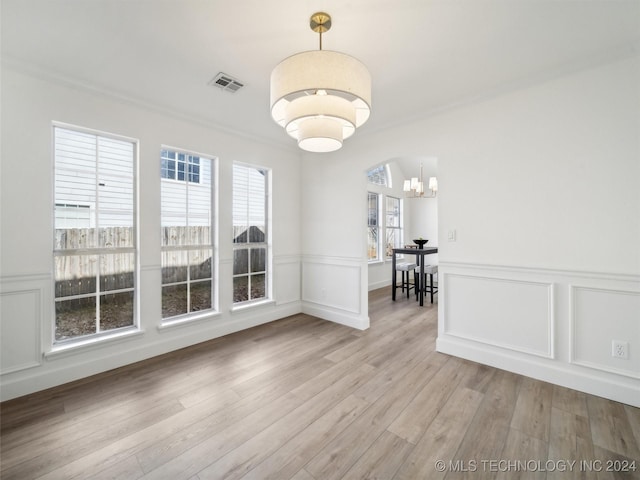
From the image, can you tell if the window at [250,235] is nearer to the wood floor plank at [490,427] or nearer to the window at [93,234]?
the window at [93,234]

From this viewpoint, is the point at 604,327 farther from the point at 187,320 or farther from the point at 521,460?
the point at 187,320

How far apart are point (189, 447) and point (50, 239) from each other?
83.0 inches

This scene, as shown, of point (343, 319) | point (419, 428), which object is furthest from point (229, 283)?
point (419, 428)

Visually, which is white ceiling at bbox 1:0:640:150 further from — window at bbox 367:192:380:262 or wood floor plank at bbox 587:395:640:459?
window at bbox 367:192:380:262

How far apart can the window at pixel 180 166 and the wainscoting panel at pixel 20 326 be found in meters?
1.56

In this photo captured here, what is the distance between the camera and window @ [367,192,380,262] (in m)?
6.77

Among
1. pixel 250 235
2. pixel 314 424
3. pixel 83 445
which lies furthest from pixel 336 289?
pixel 83 445

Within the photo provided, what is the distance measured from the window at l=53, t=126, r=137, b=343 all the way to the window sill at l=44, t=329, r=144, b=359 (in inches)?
3.3

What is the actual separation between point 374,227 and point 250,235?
3651 mm

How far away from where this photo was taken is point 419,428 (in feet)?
6.22

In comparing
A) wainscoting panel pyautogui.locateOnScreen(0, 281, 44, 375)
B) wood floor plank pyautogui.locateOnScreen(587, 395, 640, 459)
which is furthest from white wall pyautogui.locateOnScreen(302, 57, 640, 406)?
wainscoting panel pyautogui.locateOnScreen(0, 281, 44, 375)

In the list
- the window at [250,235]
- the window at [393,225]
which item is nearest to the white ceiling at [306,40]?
the window at [250,235]

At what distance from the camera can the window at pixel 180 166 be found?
3152 millimetres

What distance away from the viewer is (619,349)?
2184mm
